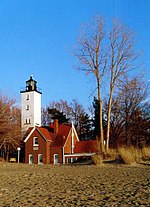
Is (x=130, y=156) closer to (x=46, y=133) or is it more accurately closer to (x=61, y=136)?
(x=61, y=136)

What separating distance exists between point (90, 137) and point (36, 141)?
548 inches

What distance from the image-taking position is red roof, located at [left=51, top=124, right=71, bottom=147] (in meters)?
40.5

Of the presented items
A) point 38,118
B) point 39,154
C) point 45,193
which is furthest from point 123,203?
point 38,118

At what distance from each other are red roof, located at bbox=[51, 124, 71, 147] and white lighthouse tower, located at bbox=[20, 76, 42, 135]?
18.1 ft

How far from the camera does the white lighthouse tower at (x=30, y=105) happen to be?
4659 cm

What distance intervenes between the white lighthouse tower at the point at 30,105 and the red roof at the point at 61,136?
5.51 meters

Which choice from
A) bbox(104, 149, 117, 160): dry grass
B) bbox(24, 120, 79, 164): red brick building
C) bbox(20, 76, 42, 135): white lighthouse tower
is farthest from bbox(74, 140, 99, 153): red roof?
bbox(104, 149, 117, 160): dry grass

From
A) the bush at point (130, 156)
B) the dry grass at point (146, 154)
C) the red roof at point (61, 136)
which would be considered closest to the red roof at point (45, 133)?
the red roof at point (61, 136)

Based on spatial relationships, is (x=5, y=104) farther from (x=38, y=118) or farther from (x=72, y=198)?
(x=72, y=198)

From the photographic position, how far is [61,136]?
41.3 meters

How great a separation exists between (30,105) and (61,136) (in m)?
8.83

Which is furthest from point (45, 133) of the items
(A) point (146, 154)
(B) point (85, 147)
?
(A) point (146, 154)

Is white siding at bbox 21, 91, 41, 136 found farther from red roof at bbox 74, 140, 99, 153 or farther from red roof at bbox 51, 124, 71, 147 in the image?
red roof at bbox 74, 140, 99, 153

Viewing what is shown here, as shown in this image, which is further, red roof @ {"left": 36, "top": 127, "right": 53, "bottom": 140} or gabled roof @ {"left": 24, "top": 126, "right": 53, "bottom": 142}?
red roof @ {"left": 36, "top": 127, "right": 53, "bottom": 140}
